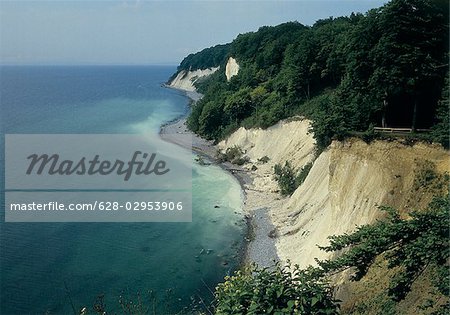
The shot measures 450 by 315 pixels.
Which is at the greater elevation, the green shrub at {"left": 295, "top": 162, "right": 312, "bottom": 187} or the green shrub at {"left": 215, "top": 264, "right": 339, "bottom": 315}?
the green shrub at {"left": 215, "top": 264, "right": 339, "bottom": 315}

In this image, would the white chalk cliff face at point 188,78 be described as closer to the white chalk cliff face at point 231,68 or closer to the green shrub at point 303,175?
the white chalk cliff face at point 231,68

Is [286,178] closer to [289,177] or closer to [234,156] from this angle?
[289,177]

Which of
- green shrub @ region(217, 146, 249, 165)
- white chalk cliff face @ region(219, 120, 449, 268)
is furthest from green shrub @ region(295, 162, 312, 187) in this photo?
green shrub @ region(217, 146, 249, 165)

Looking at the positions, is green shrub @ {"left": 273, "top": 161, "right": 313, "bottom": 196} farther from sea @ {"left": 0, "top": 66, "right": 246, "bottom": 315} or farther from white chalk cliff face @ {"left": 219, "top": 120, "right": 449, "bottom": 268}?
sea @ {"left": 0, "top": 66, "right": 246, "bottom": 315}

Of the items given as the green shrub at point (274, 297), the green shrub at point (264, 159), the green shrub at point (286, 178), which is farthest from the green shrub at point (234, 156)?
the green shrub at point (274, 297)

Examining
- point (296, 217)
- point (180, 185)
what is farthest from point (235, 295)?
point (180, 185)

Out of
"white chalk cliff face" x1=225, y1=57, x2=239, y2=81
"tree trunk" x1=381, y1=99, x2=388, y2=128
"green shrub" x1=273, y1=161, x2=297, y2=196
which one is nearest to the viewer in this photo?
"tree trunk" x1=381, y1=99, x2=388, y2=128

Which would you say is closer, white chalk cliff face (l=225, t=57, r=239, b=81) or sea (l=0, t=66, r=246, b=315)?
sea (l=0, t=66, r=246, b=315)

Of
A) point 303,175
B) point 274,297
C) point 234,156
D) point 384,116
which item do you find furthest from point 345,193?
point 234,156
